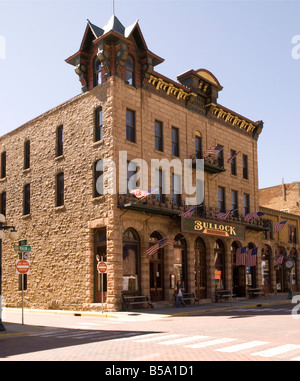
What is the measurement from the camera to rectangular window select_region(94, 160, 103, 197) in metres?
26.5

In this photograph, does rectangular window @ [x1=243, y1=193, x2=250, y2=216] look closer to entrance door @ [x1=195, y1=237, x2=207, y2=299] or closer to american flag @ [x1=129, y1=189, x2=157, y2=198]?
entrance door @ [x1=195, y1=237, x2=207, y2=299]

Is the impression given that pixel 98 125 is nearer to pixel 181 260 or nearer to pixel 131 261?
A: pixel 131 261

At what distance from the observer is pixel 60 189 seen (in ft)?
98.0

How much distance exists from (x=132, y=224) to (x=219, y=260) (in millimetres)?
9928

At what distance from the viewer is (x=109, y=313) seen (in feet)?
77.8

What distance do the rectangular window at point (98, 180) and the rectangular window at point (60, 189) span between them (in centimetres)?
366

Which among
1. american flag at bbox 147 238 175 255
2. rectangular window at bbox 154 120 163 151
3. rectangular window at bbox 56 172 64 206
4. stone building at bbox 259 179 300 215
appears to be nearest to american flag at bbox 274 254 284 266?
stone building at bbox 259 179 300 215

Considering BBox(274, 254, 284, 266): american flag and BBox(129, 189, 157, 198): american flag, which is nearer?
BBox(129, 189, 157, 198): american flag

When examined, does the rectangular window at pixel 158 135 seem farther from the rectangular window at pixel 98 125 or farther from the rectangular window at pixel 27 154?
the rectangular window at pixel 27 154

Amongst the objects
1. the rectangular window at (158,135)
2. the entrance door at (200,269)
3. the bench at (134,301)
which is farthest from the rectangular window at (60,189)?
the entrance door at (200,269)

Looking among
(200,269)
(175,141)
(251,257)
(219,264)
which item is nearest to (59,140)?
(175,141)

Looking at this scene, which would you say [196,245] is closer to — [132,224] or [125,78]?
[132,224]

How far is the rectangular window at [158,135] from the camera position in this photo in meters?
29.3

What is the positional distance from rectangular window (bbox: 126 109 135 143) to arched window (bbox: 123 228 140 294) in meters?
5.41
